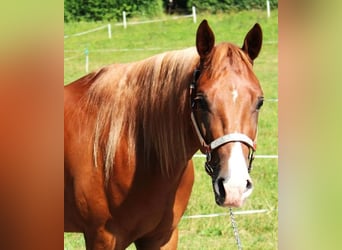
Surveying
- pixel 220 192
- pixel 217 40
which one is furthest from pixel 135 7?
pixel 220 192

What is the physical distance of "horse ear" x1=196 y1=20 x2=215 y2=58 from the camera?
100 centimetres

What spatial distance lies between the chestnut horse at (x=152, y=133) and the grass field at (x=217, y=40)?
0.37m

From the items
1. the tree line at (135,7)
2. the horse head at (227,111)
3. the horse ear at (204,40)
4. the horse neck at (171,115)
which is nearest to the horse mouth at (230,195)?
the horse head at (227,111)

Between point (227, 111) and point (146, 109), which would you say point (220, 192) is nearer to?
point (227, 111)

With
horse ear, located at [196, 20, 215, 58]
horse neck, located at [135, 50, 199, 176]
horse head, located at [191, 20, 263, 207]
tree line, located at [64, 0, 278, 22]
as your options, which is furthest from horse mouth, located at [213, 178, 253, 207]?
tree line, located at [64, 0, 278, 22]

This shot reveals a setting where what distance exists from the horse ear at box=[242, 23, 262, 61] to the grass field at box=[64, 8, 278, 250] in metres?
0.46

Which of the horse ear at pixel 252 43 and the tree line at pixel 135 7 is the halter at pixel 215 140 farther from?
the tree line at pixel 135 7

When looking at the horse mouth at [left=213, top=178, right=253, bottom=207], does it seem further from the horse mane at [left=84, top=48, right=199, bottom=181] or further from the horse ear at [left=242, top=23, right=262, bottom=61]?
the horse ear at [left=242, top=23, right=262, bottom=61]

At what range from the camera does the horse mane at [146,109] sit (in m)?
1.08
